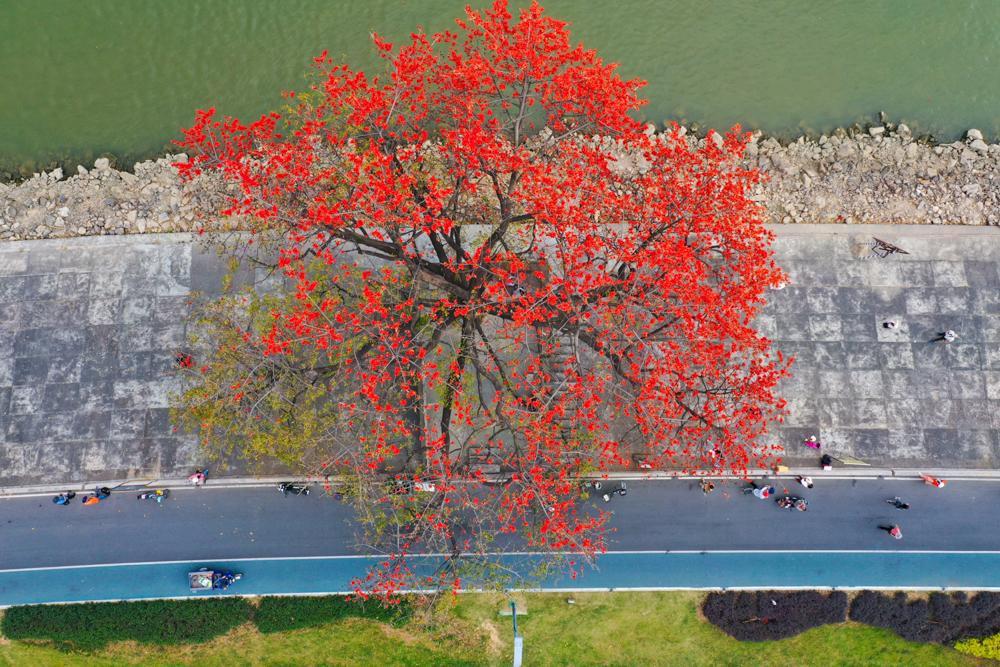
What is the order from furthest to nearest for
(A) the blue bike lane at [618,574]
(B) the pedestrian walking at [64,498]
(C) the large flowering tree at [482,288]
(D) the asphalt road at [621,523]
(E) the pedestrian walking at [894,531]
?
(E) the pedestrian walking at [894,531] → (D) the asphalt road at [621,523] → (B) the pedestrian walking at [64,498] → (A) the blue bike lane at [618,574] → (C) the large flowering tree at [482,288]

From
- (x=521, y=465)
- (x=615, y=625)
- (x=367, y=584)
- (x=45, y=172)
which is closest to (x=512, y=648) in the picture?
(x=615, y=625)

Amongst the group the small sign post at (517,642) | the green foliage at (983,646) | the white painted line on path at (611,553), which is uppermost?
the white painted line on path at (611,553)

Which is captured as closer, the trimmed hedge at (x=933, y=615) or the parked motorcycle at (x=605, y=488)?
the trimmed hedge at (x=933, y=615)

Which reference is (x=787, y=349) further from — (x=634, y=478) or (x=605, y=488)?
(x=605, y=488)

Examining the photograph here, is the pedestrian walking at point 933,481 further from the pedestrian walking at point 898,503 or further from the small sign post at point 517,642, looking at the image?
the small sign post at point 517,642

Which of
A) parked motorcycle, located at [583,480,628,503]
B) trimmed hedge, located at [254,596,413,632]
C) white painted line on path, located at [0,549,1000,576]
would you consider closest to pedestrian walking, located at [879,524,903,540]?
white painted line on path, located at [0,549,1000,576]

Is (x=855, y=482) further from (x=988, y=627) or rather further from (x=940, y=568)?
(x=988, y=627)

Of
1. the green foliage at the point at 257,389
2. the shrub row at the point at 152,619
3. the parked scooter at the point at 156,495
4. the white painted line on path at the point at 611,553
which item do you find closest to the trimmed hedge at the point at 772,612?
the white painted line on path at the point at 611,553
